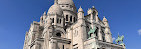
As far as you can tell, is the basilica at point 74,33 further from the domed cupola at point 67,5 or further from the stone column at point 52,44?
the domed cupola at point 67,5

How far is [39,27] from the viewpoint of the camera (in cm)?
5084

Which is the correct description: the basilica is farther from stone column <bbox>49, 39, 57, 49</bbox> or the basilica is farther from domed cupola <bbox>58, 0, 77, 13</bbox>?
domed cupola <bbox>58, 0, 77, 13</bbox>

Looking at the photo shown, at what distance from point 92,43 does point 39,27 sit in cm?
2238

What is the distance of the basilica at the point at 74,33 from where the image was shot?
1497 inches

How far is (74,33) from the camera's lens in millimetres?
42625

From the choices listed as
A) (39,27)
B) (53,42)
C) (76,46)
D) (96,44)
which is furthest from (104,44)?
(39,27)

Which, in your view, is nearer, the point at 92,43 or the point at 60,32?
the point at 92,43

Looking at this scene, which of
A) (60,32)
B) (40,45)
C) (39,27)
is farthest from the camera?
(39,27)

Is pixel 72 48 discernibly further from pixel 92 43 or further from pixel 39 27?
pixel 39 27

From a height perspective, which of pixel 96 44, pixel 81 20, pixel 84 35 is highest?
pixel 81 20

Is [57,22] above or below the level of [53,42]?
above

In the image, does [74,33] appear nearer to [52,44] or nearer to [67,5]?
[52,44]

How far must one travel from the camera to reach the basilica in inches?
1497

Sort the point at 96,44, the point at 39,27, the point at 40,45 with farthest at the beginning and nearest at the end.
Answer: the point at 39,27, the point at 40,45, the point at 96,44
